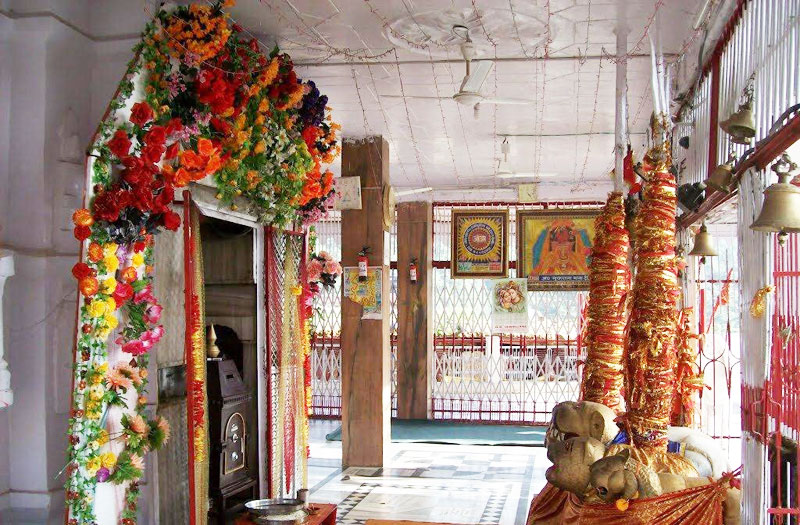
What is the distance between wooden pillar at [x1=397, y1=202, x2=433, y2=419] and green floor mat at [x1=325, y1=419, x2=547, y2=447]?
408mm

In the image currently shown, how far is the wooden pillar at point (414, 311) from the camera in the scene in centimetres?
1110

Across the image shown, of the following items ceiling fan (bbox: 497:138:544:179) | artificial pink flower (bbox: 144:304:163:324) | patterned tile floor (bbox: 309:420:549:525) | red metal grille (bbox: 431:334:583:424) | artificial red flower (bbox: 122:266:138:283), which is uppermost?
ceiling fan (bbox: 497:138:544:179)

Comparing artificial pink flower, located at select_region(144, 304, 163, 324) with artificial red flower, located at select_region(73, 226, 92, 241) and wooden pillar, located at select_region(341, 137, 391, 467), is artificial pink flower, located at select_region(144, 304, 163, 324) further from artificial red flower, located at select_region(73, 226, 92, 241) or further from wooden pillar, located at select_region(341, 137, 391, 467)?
wooden pillar, located at select_region(341, 137, 391, 467)

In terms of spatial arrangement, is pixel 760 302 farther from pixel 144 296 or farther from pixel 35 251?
pixel 35 251

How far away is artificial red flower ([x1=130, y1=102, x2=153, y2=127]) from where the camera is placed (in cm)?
374

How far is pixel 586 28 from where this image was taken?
514 centimetres

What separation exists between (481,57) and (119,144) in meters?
3.01

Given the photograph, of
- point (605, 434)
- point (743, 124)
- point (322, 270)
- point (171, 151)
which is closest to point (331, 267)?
point (322, 270)

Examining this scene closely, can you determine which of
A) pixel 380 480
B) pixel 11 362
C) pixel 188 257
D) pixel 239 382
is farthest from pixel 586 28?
pixel 380 480

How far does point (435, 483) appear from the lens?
7508mm


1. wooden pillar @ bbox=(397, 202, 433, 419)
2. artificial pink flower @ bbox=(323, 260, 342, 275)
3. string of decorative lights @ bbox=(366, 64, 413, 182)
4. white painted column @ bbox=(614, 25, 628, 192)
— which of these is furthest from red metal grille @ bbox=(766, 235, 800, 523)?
wooden pillar @ bbox=(397, 202, 433, 419)

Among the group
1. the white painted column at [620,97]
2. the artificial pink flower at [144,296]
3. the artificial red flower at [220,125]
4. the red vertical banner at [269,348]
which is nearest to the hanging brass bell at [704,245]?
the white painted column at [620,97]

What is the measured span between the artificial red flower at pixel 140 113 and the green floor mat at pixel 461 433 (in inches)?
260

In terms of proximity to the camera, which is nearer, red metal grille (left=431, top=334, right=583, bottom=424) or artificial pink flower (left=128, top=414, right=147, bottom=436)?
artificial pink flower (left=128, top=414, right=147, bottom=436)
